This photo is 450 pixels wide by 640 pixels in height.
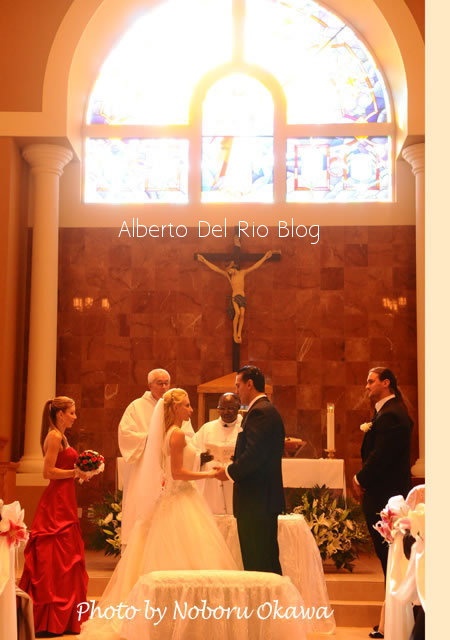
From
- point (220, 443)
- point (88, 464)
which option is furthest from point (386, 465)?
point (220, 443)

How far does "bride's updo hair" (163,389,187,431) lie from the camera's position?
230 inches

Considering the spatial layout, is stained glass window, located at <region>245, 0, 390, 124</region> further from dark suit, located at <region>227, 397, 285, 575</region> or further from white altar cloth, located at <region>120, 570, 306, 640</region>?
white altar cloth, located at <region>120, 570, 306, 640</region>

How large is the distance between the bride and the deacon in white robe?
208 cm

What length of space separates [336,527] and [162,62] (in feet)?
23.0

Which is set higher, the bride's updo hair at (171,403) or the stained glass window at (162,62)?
the stained glass window at (162,62)

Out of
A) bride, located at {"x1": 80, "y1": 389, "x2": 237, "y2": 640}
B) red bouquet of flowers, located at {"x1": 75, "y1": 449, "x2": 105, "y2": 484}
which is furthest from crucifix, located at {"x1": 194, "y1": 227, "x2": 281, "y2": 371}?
bride, located at {"x1": 80, "y1": 389, "x2": 237, "y2": 640}

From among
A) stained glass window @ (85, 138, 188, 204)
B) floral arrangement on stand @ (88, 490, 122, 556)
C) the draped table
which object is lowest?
floral arrangement on stand @ (88, 490, 122, 556)

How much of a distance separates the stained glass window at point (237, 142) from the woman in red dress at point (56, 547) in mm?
5577

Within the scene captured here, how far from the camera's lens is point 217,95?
11766 mm

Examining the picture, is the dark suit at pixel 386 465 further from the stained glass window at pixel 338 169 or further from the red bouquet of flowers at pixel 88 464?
the stained glass window at pixel 338 169

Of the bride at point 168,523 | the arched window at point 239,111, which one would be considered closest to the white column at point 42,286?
the arched window at point 239,111

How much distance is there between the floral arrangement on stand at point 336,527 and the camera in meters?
7.98

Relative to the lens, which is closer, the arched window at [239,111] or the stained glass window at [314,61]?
the arched window at [239,111]
